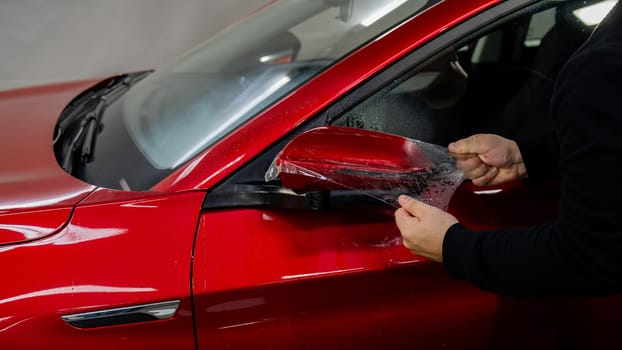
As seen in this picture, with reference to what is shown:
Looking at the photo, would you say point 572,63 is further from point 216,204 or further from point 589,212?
point 216,204

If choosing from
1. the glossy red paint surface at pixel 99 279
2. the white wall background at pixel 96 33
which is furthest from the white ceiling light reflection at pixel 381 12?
the white wall background at pixel 96 33

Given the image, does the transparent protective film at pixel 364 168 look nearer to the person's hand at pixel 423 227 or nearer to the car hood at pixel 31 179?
the person's hand at pixel 423 227

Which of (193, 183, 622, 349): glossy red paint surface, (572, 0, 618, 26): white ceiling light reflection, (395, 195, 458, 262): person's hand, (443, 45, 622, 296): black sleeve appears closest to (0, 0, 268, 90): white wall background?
(572, 0, 618, 26): white ceiling light reflection

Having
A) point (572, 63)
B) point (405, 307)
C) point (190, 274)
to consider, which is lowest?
point (405, 307)

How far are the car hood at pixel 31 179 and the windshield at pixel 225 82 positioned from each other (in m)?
0.08

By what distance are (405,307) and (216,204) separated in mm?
392

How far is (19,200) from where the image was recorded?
1194 mm

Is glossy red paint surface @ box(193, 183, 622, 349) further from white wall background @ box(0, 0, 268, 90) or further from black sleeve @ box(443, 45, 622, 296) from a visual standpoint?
white wall background @ box(0, 0, 268, 90)

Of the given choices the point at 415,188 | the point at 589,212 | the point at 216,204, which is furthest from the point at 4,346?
the point at 589,212

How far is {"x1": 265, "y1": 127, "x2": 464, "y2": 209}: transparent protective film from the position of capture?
3.54 feet

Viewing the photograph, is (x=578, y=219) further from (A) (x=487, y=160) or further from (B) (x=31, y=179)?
(B) (x=31, y=179)

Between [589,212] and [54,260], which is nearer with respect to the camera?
[589,212]

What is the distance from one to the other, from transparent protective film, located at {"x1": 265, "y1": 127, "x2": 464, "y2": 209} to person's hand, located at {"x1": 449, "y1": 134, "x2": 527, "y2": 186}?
79mm

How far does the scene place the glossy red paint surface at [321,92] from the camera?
117cm
